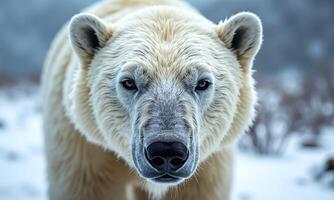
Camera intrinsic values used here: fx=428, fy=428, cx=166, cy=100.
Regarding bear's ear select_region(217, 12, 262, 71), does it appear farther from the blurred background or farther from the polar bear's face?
the blurred background

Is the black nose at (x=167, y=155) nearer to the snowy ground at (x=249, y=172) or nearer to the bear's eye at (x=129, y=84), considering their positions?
the bear's eye at (x=129, y=84)

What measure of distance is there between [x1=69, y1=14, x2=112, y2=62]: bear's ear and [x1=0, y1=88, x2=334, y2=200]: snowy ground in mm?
2675

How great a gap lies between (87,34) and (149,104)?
75 cm

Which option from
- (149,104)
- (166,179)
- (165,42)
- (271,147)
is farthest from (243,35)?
(271,147)

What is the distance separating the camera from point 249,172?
243 inches

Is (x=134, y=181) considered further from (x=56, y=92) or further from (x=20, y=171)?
(x=20, y=171)

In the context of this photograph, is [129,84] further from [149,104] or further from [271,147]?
[271,147]

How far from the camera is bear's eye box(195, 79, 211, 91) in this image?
2246 millimetres

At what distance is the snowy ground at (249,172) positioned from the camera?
5105 millimetres

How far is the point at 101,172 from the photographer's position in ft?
9.28

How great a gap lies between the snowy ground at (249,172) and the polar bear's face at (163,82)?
267 centimetres

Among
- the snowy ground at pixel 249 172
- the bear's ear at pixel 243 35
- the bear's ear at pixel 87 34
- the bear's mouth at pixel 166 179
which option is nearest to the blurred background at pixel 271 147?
the snowy ground at pixel 249 172

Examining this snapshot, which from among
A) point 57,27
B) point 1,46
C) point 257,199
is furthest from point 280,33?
point 257,199

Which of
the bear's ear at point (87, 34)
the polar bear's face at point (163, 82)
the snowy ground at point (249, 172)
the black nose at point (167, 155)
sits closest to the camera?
the black nose at point (167, 155)
